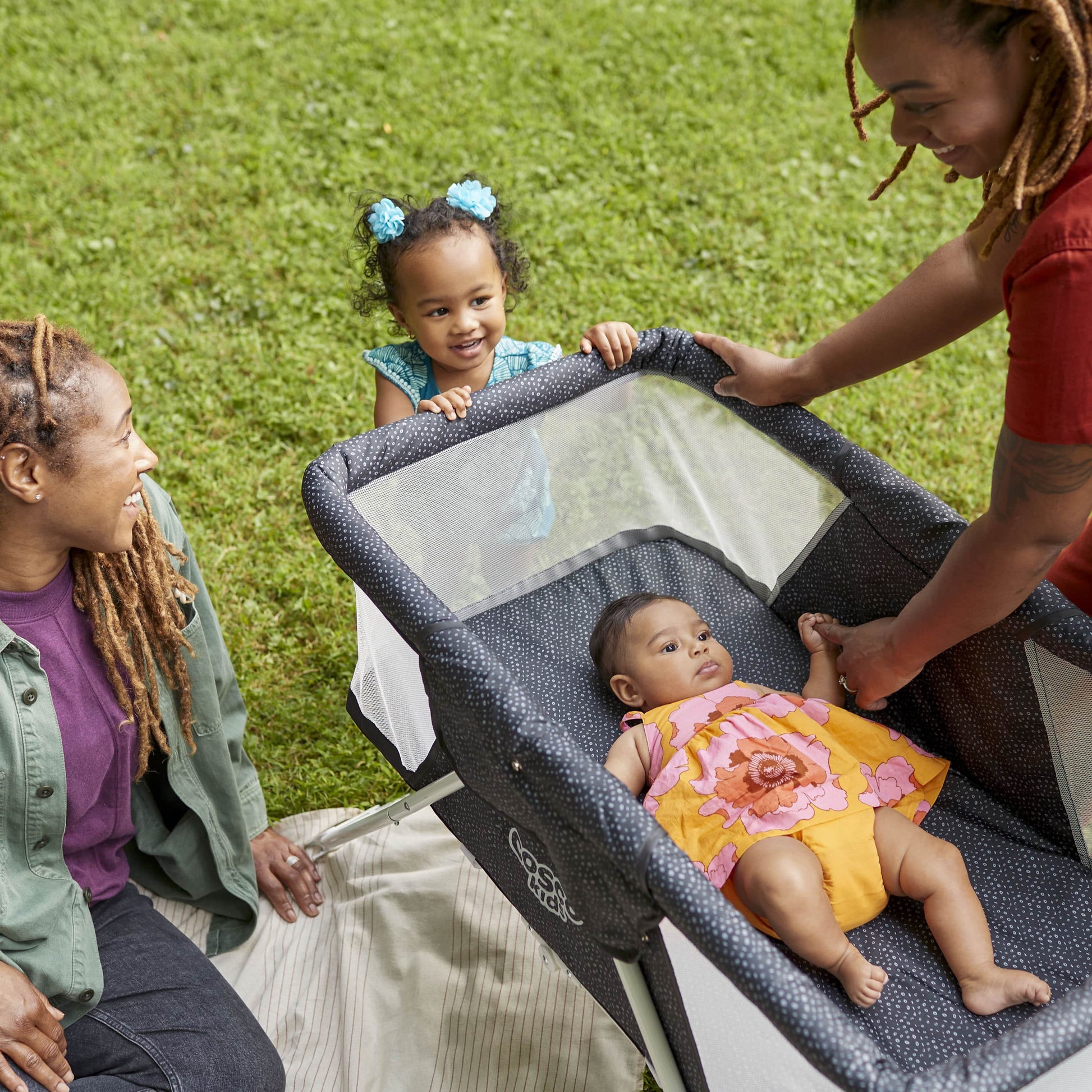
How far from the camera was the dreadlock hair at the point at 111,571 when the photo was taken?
1.67m

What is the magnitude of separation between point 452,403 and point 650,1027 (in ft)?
3.57

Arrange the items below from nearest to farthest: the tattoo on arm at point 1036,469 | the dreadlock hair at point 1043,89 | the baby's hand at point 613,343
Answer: the dreadlock hair at point 1043,89 < the tattoo on arm at point 1036,469 < the baby's hand at point 613,343

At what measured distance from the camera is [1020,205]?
1279mm

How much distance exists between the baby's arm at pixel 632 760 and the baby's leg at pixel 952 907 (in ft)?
1.31

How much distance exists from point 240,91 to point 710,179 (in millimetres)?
1959

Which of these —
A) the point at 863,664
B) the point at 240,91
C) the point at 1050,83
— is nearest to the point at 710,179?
the point at 240,91

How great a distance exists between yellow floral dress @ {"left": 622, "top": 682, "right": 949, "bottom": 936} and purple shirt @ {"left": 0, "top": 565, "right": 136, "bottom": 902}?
2.98ft

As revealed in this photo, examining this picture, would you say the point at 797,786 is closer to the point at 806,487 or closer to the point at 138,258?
the point at 806,487

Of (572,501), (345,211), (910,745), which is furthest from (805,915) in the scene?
(345,211)

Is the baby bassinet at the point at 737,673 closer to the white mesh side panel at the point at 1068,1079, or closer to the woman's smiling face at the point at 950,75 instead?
the white mesh side panel at the point at 1068,1079

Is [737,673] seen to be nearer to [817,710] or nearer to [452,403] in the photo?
[817,710]

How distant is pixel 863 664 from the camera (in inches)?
73.2

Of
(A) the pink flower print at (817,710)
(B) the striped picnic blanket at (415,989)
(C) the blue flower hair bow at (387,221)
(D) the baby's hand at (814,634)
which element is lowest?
(B) the striped picnic blanket at (415,989)

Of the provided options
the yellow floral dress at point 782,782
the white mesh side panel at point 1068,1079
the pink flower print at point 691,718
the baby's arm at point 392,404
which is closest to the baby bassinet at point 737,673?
the white mesh side panel at point 1068,1079
